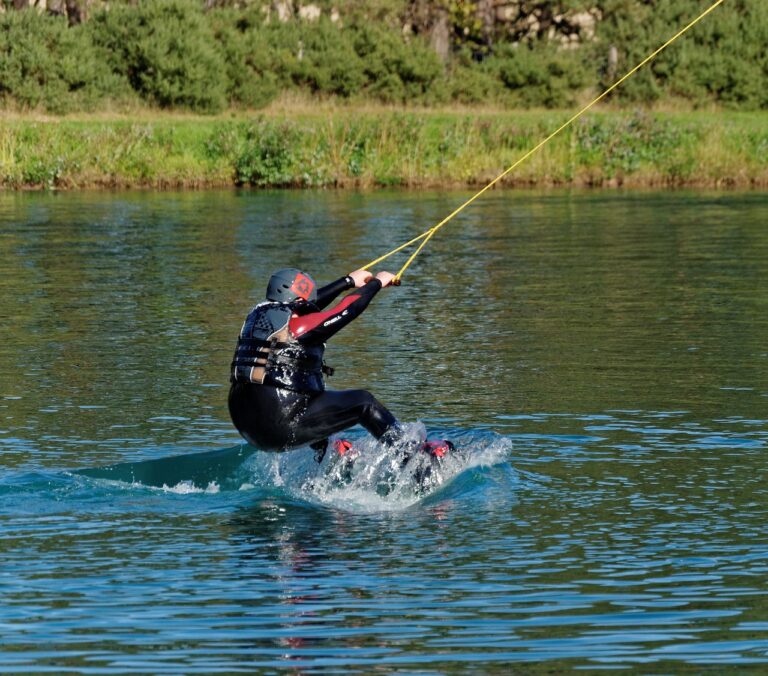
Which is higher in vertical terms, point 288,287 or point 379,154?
point 379,154

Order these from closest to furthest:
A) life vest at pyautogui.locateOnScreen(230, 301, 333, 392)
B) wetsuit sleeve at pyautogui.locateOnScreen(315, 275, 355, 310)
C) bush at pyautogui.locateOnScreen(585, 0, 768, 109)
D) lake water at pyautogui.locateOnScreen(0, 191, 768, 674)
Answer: lake water at pyautogui.locateOnScreen(0, 191, 768, 674) → life vest at pyautogui.locateOnScreen(230, 301, 333, 392) → wetsuit sleeve at pyautogui.locateOnScreen(315, 275, 355, 310) → bush at pyautogui.locateOnScreen(585, 0, 768, 109)

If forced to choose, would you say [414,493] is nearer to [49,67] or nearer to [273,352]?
[273,352]

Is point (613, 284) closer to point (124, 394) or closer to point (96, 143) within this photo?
point (124, 394)

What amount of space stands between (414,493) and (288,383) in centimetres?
116

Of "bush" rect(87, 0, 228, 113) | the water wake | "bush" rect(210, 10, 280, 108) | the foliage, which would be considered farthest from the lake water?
"bush" rect(210, 10, 280, 108)

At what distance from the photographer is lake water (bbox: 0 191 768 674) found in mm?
8422

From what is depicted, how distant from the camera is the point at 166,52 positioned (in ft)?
179

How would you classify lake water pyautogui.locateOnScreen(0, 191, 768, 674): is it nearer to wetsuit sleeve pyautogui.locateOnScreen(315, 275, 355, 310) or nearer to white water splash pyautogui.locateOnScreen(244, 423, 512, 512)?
white water splash pyautogui.locateOnScreen(244, 423, 512, 512)

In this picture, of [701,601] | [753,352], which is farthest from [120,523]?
[753,352]

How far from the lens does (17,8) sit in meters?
60.0

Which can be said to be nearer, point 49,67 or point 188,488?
point 188,488

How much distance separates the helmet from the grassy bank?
3087 centimetres

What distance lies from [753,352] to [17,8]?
47.0 meters

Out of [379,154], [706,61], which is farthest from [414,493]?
[706,61]
